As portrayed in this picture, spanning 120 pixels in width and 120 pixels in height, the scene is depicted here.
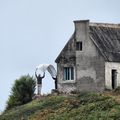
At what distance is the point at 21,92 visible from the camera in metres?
63.9

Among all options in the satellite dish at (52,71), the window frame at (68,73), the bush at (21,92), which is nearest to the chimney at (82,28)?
the window frame at (68,73)

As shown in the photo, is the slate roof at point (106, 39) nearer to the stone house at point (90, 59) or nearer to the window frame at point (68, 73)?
the stone house at point (90, 59)

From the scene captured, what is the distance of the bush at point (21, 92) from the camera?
63656mm

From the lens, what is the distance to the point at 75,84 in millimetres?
61844

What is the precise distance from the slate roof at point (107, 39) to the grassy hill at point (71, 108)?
496 centimetres

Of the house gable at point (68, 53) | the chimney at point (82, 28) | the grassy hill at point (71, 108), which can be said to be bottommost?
the grassy hill at point (71, 108)

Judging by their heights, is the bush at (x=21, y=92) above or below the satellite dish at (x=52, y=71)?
below

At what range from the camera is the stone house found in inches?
2368

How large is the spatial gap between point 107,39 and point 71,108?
35.7ft

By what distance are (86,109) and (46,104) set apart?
6.80 meters

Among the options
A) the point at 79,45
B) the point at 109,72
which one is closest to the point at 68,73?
the point at 79,45

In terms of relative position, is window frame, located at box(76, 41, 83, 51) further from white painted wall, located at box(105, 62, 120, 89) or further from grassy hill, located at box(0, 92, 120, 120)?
grassy hill, located at box(0, 92, 120, 120)

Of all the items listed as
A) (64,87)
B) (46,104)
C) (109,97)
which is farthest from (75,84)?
(109,97)

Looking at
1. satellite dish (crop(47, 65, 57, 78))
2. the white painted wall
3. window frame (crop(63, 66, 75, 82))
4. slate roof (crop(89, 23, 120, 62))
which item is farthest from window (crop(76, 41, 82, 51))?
satellite dish (crop(47, 65, 57, 78))
